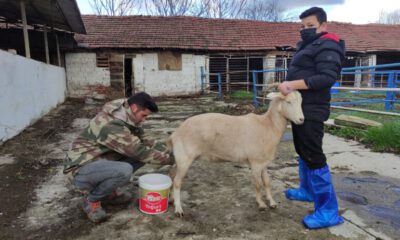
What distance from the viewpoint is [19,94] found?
7336 millimetres

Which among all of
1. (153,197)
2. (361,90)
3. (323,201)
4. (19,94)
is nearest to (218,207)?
(153,197)

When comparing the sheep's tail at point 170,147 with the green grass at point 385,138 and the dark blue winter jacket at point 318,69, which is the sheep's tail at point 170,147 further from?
the green grass at point 385,138

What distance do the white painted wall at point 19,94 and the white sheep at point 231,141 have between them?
4.25 m

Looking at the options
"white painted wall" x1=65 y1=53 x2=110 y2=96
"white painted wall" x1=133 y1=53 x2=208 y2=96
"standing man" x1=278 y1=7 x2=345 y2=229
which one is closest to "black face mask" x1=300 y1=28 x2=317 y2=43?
"standing man" x1=278 y1=7 x2=345 y2=229

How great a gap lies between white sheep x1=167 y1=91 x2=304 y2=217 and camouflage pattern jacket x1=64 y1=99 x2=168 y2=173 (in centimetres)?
26

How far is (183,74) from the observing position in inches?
743

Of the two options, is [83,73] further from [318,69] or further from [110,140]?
[318,69]

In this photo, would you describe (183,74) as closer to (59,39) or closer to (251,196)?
(59,39)

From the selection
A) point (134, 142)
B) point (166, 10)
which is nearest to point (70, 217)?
point (134, 142)

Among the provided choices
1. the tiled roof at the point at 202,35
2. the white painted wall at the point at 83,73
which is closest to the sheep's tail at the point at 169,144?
the tiled roof at the point at 202,35

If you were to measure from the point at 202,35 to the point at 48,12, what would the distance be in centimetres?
1003

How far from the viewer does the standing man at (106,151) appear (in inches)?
123

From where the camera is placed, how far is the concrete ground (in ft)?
9.65

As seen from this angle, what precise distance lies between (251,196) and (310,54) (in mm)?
1711
